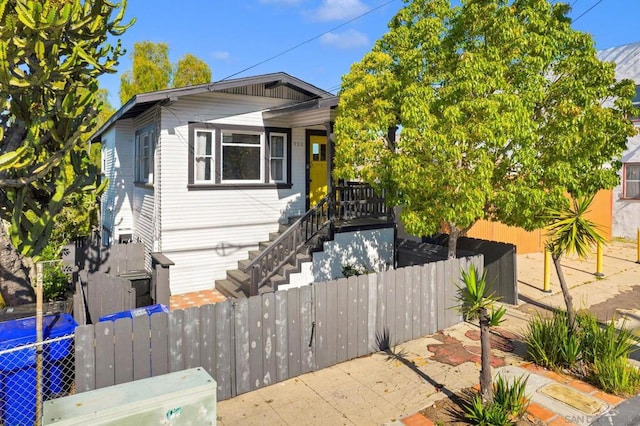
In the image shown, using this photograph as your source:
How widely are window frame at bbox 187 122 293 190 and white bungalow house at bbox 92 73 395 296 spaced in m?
0.03

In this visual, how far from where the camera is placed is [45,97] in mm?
7508

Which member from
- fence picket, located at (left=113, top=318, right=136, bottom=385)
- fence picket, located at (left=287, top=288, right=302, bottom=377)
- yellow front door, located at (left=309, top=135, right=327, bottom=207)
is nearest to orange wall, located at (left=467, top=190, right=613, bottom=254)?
yellow front door, located at (left=309, top=135, right=327, bottom=207)

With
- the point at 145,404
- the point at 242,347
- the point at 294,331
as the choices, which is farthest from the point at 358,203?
the point at 145,404

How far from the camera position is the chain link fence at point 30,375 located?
486cm

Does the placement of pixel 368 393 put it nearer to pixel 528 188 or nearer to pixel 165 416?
pixel 165 416

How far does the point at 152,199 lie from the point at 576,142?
10.1 metres

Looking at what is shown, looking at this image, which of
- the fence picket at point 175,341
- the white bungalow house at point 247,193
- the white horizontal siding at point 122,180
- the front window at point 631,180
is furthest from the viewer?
the front window at point 631,180

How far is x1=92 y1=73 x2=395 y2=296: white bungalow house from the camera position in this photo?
11.0m

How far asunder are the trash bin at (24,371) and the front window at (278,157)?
26.7ft

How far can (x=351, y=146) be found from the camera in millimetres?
8914

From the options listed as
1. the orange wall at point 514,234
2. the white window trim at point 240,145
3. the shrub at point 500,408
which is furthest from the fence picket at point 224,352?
the orange wall at point 514,234

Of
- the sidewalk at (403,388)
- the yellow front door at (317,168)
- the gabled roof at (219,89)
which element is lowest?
the sidewalk at (403,388)

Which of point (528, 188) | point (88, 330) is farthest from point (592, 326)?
point (88, 330)

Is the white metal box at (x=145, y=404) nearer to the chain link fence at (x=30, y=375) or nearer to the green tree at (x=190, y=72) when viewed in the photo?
the chain link fence at (x=30, y=375)
